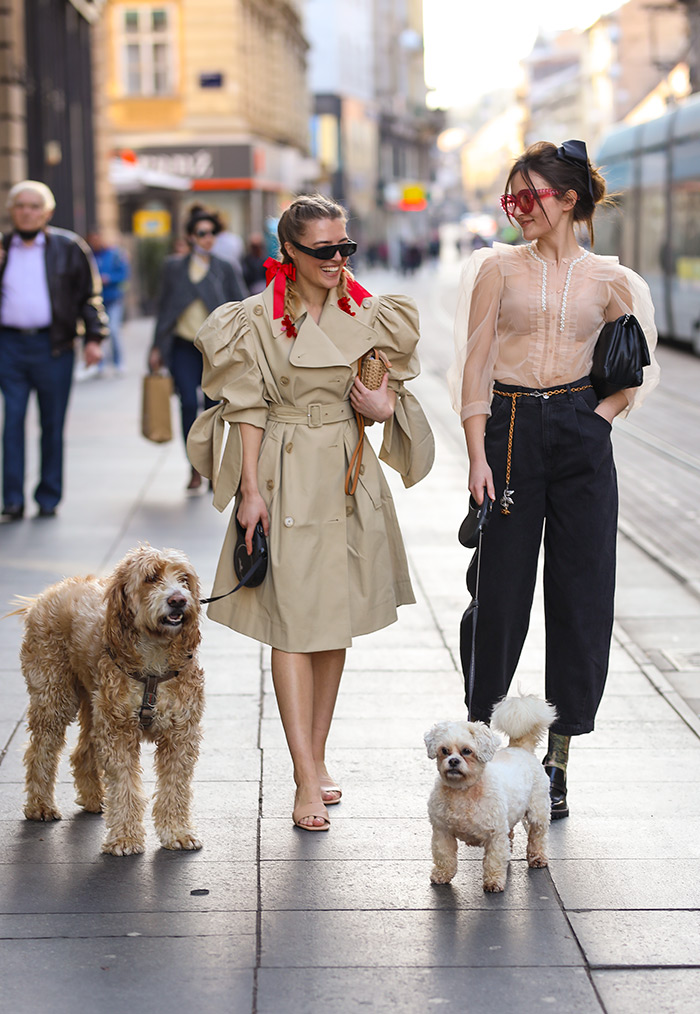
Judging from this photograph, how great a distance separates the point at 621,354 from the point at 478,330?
423mm

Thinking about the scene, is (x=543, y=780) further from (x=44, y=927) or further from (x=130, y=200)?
(x=130, y=200)

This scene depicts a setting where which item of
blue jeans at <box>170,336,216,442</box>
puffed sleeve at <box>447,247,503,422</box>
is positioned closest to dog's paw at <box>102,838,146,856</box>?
puffed sleeve at <box>447,247,503,422</box>

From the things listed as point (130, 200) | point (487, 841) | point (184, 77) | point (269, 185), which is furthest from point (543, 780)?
point (269, 185)

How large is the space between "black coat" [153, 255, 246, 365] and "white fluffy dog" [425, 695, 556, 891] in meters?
6.80

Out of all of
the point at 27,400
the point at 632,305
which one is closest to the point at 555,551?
the point at 632,305

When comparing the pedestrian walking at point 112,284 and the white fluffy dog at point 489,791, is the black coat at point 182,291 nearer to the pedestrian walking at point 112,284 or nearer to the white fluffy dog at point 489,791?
the white fluffy dog at point 489,791

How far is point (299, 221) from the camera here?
4.28 metres

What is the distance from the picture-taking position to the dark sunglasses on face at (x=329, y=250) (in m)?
4.26

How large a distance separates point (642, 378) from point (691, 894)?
1.48 meters

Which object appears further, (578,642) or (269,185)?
(269,185)

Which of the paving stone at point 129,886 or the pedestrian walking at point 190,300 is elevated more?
the pedestrian walking at point 190,300

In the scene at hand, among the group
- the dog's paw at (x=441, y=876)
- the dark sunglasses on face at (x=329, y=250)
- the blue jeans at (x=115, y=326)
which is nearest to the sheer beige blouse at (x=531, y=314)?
the dark sunglasses on face at (x=329, y=250)

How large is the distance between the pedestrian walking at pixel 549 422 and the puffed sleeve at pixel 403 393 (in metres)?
0.13

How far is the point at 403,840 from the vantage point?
4.30 meters
